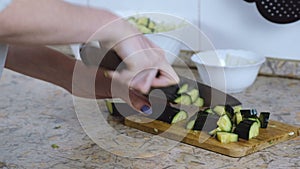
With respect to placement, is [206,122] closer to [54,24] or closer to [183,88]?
[183,88]

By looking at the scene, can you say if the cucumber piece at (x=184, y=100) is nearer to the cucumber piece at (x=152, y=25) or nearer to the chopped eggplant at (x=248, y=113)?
the chopped eggplant at (x=248, y=113)

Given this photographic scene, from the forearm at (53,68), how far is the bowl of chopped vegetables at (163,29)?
8.9 inches

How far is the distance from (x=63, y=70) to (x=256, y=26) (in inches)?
19.0

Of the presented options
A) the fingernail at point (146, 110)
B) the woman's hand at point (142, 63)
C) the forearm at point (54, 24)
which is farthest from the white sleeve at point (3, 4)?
the fingernail at point (146, 110)

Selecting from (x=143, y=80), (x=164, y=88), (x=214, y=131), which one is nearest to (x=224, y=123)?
(x=214, y=131)

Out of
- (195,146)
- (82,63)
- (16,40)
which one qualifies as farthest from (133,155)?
(16,40)

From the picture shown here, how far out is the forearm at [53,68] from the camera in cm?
98

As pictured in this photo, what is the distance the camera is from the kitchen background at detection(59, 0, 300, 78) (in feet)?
4.13

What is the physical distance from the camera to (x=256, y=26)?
1.28 m

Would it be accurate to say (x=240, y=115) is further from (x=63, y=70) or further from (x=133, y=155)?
(x=63, y=70)

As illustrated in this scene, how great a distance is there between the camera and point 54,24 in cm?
63

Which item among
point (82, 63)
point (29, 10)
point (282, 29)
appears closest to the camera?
point (29, 10)

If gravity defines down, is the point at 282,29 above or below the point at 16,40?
below

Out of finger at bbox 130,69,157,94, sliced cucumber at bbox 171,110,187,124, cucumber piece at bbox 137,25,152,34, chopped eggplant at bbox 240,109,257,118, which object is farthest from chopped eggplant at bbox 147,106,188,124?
cucumber piece at bbox 137,25,152,34
